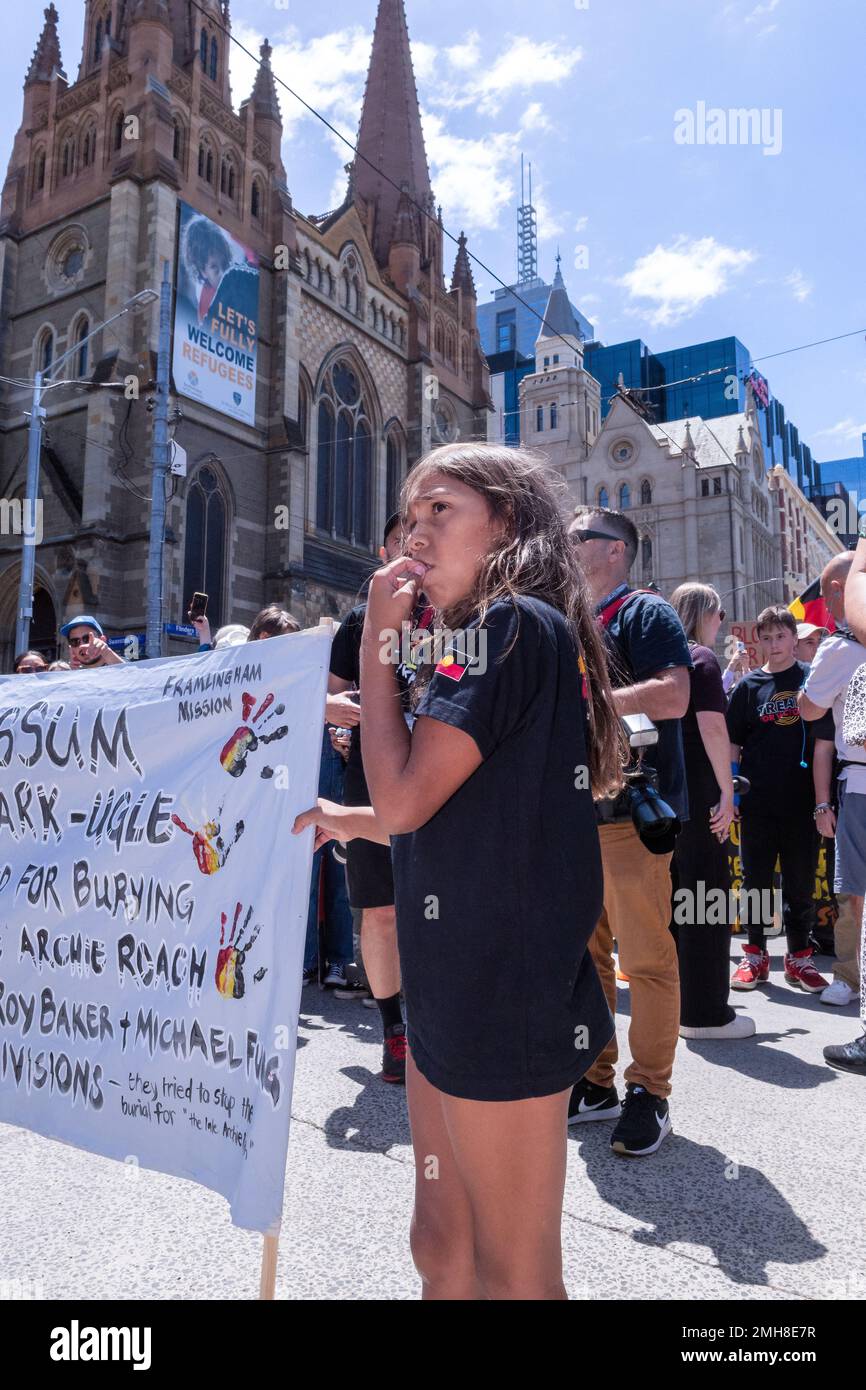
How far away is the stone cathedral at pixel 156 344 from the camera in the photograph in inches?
838

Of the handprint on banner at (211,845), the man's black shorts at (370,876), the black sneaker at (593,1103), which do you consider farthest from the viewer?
the man's black shorts at (370,876)

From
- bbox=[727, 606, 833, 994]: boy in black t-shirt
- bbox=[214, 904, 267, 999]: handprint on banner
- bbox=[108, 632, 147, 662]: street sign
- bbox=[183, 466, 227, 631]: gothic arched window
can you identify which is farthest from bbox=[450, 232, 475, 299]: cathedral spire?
bbox=[214, 904, 267, 999]: handprint on banner

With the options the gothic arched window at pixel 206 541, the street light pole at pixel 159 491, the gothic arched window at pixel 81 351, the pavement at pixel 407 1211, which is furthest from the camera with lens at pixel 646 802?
the gothic arched window at pixel 81 351

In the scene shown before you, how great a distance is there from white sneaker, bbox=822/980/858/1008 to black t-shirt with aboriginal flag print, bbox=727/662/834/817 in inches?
41.1

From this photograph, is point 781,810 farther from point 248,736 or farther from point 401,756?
point 401,756

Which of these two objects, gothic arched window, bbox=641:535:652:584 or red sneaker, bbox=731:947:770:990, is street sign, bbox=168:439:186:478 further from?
gothic arched window, bbox=641:535:652:584

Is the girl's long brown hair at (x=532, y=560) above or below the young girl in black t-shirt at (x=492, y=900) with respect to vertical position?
above

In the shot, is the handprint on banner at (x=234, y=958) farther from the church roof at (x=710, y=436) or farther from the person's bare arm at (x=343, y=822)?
the church roof at (x=710, y=436)

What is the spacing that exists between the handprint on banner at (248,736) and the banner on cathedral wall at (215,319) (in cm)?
2177

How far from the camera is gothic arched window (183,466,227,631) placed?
2291cm

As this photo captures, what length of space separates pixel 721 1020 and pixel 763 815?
5.85ft

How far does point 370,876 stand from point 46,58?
31.1 metres

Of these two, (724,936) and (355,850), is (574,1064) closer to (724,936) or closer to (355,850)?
(355,850)

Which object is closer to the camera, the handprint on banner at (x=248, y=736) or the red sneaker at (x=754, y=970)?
the handprint on banner at (x=248, y=736)
